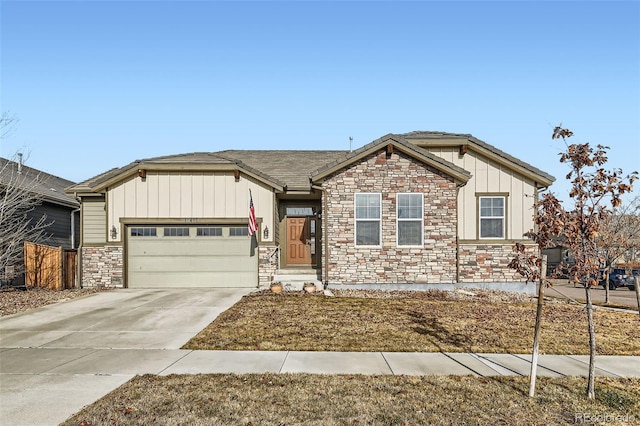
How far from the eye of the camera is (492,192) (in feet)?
50.1

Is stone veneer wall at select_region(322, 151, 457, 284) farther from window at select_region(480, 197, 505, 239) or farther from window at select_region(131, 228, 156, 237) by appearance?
window at select_region(131, 228, 156, 237)

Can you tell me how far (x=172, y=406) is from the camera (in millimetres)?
4750

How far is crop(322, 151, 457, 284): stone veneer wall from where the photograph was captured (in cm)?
1402

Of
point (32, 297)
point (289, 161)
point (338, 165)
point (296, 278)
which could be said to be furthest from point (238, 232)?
point (32, 297)

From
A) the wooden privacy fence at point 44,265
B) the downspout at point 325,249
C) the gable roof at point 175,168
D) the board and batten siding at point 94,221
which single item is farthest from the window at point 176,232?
the downspout at point 325,249

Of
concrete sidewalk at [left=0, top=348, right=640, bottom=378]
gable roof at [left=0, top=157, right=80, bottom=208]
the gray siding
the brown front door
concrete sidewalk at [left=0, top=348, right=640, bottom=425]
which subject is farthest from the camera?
the gray siding

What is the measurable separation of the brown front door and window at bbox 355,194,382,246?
10.1 feet

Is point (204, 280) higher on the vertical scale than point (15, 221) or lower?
lower

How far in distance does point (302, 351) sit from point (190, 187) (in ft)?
32.0

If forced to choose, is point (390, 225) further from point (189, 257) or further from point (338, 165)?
point (189, 257)

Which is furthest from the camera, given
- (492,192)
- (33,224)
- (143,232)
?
(33,224)

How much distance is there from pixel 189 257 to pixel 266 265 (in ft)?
9.77

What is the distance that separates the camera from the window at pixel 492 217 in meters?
15.2

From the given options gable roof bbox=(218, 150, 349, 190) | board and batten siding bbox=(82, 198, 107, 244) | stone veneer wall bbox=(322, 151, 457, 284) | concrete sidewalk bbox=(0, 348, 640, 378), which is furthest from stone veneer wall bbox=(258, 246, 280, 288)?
concrete sidewalk bbox=(0, 348, 640, 378)
